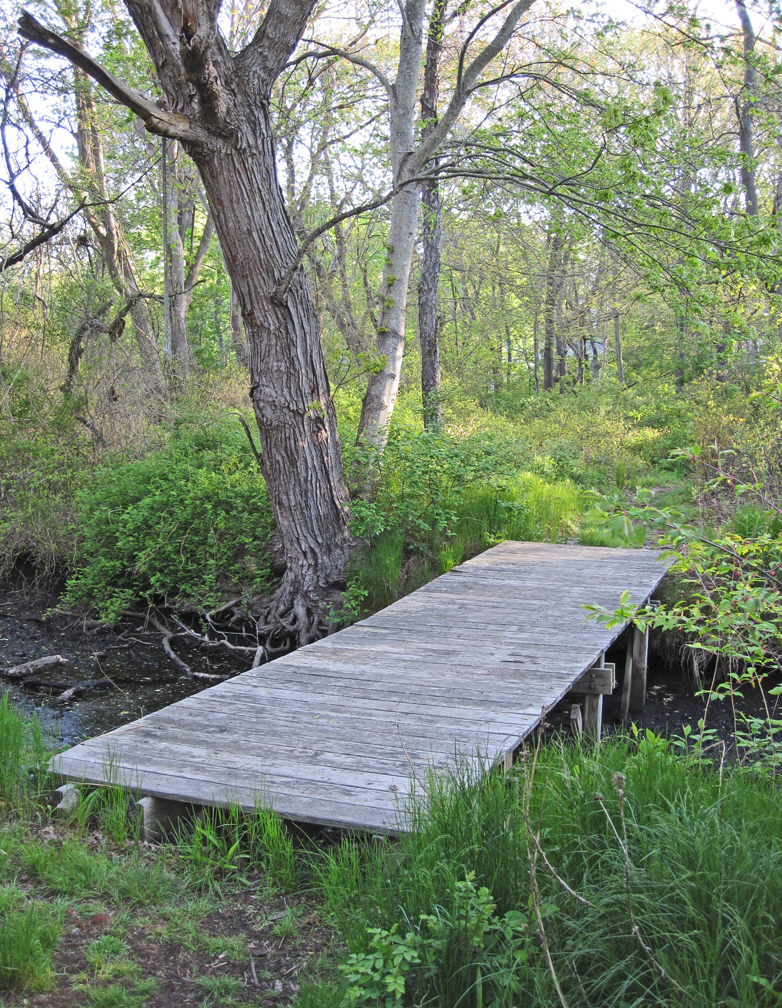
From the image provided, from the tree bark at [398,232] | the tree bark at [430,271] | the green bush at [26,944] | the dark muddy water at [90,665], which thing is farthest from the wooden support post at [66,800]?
the tree bark at [430,271]

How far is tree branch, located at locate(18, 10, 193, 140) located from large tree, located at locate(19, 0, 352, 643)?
0.04ft

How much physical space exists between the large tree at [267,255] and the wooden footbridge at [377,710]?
1.42m

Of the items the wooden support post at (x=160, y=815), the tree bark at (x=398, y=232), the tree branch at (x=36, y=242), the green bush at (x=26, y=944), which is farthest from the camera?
the tree bark at (x=398, y=232)

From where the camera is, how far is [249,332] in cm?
746

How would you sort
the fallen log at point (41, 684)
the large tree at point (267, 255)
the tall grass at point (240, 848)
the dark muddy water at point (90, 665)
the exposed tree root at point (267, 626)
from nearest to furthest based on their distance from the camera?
the tall grass at point (240, 848) < the large tree at point (267, 255) < the dark muddy water at point (90, 665) < the fallen log at point (41, 684) < the exposed tree root at point (267, 626)

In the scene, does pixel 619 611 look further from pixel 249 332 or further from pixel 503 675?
pixel 249 332

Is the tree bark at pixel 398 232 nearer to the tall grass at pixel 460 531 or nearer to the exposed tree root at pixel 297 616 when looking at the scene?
the tall grass at pixel 460 531

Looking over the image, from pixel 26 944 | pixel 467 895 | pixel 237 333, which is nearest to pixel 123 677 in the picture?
pixel 26 944

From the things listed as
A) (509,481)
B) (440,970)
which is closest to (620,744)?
(440,970)

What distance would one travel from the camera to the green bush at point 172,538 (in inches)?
344

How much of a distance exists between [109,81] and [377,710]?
450 cm

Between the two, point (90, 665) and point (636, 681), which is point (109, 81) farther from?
point (636, 681)

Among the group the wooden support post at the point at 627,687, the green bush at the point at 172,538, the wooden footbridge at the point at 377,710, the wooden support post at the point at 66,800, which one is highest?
the green bush at the point at 172,538

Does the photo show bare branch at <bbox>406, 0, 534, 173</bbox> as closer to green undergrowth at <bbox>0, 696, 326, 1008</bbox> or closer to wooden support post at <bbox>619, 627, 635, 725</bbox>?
wooden support post at <bbox>619, 627, 635, 725</bbox>
